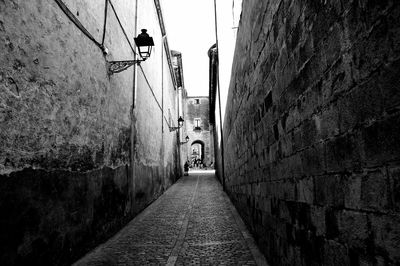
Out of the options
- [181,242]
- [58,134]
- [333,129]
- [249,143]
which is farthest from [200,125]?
[333,129]

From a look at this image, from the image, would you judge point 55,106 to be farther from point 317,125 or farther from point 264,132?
point 317,125

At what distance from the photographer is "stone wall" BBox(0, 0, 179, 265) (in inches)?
105

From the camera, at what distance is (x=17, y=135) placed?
2771 mm

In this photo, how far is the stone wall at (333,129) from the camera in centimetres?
127

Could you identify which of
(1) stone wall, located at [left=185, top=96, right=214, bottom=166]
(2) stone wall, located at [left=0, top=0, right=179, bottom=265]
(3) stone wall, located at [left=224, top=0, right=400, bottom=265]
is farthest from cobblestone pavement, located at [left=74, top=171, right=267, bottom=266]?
(1) stone wall, located at [left=185, top=96, right=214, bottom=166]

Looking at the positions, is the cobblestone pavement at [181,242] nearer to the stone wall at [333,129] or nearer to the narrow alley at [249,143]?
the narrow alley at [249,143]

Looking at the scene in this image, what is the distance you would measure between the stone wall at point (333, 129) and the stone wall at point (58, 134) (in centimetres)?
253

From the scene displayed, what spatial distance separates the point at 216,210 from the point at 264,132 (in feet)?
15.3

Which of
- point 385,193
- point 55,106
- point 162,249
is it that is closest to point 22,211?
point 55,106

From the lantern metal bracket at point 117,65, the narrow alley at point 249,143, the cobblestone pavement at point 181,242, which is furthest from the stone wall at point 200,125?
the lantern metal bracket at point 117,65

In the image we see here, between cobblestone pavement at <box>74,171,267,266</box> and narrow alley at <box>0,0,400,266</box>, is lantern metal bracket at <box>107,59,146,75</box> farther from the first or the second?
cobblestone pavement at <box>74,171,267,266</box>

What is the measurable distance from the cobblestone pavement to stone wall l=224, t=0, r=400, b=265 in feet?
3.28

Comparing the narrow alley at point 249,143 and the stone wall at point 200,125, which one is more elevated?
the stone wall at point 200,125

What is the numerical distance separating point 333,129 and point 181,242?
3786mm
